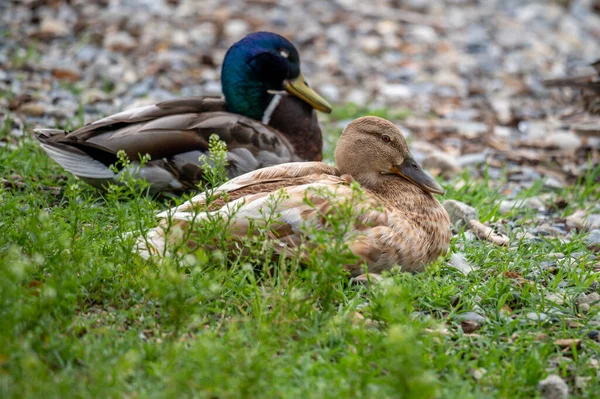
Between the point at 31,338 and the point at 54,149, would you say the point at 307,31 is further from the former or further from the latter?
the point at 31,338

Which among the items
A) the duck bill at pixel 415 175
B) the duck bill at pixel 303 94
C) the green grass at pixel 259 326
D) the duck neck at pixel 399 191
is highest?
the duck bill at pixel 303 94

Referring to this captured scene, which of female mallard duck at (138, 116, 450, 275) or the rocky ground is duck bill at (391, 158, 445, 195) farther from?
the rocky ground

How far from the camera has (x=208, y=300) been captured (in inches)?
138

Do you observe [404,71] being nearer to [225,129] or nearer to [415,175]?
[225,129]

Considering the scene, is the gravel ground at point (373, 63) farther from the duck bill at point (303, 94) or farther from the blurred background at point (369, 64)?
the duck bill at point (303, 94)

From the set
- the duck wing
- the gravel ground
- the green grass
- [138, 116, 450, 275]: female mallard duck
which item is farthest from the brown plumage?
the gravel ground

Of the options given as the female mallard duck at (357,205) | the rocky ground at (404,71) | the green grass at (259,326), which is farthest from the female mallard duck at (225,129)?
the female mallard duck at (357,205)

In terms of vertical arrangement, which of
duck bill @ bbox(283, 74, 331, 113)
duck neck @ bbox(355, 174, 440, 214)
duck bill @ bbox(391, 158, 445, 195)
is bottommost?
duck neck @ bbox(355, 174, 440, 214)

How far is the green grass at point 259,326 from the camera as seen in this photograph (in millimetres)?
2768

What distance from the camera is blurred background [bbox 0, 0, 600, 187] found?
710 cm

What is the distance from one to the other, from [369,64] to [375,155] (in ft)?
17.7

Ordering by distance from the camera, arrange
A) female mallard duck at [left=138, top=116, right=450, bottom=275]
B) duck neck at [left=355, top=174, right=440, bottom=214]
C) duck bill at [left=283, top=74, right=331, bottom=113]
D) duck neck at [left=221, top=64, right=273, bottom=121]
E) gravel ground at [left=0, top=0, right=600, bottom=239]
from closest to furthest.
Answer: female mallard duck at [left=138, top=116, right=450, bottom=275] < duck neck at [left=355, top=174, right=440, bottom=214] < duck neck at [left=221, top=64, right=273, bottom=121] < duck bill at [left=283, top=74, right=331, bottom=113] < gravel ground at [left=0, top=0, right=600, bottom=239]

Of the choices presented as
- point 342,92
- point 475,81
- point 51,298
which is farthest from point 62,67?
point 51,298

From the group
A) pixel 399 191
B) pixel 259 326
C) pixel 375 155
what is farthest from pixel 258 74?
pixel 259 326
